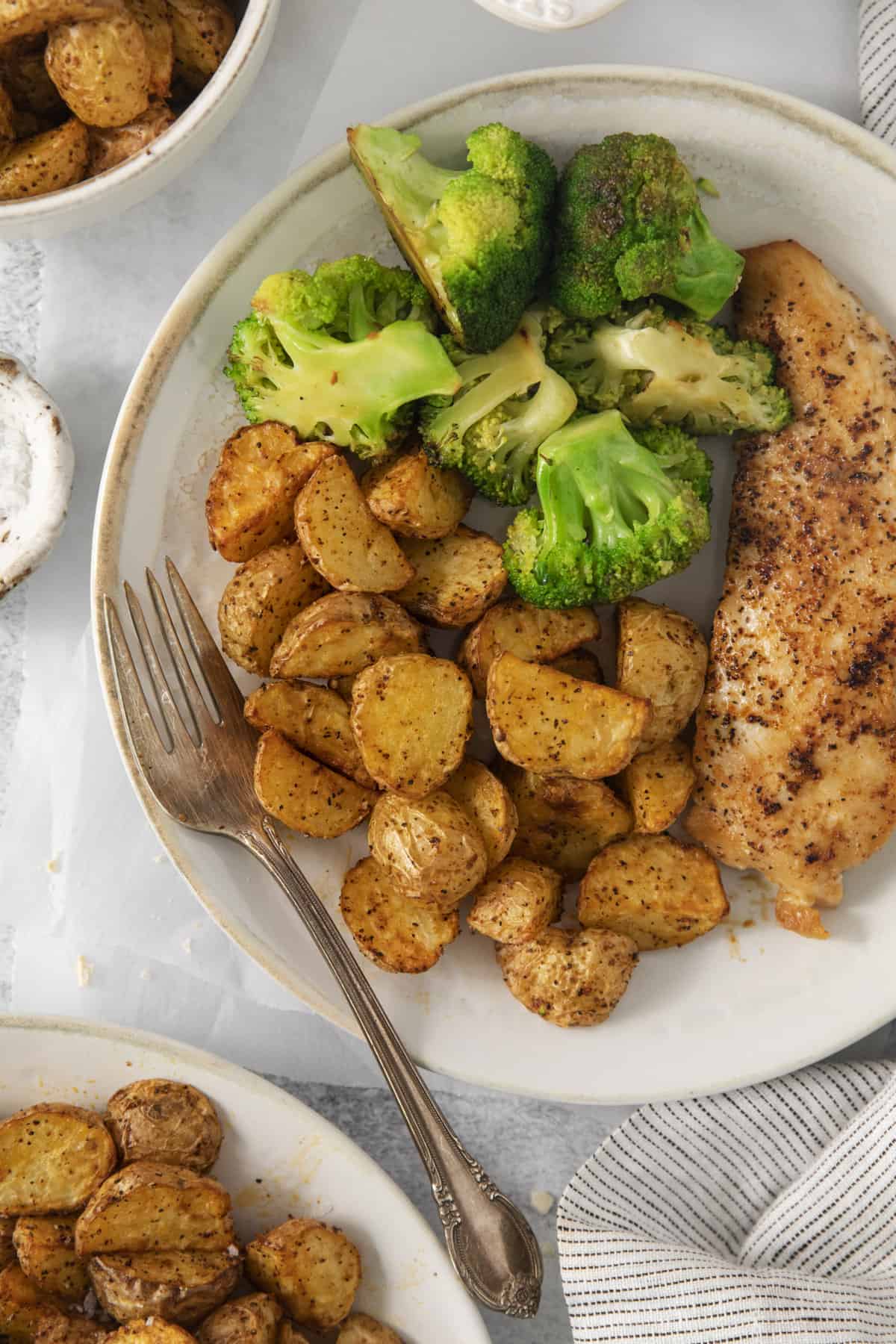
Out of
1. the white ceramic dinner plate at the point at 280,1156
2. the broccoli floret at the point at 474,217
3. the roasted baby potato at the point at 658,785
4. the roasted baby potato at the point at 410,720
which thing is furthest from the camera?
the white ceramic dinner plate at the point at 280,1156

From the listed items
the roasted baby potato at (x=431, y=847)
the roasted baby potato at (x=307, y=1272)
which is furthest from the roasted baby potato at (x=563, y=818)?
the roasted baby potato at (x=307, y=1272)

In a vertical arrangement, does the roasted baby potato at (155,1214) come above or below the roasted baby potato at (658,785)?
below

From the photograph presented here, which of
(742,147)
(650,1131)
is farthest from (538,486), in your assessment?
(650,1131)

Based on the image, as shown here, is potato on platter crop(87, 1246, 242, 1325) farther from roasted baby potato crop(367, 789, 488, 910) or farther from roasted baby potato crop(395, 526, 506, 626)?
roasted baby potato crop(395, 526, 506, 626)

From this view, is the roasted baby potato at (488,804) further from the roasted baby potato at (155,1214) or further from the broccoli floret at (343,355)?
the roasted baby potato at (155,1214)

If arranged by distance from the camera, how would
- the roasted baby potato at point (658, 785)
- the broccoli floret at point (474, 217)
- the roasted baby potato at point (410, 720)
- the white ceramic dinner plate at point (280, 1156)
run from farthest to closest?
the white ceramic dinner plate at point (280, 1156), the roasted baby potato at point (658, 785), the roasted baby potato at point (410, 720), the broccoli floret at point (474, 217)

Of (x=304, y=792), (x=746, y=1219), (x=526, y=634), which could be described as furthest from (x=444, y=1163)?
(x=526, y=634)

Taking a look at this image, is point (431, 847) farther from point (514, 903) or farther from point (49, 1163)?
point (49, 1163)
